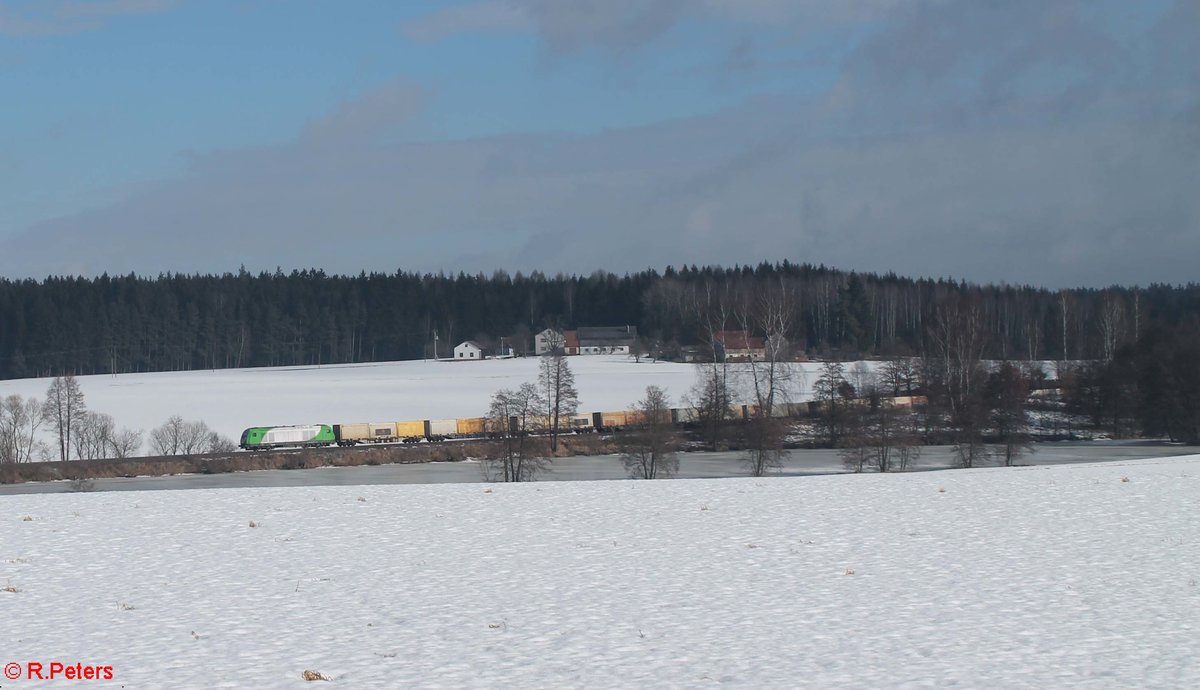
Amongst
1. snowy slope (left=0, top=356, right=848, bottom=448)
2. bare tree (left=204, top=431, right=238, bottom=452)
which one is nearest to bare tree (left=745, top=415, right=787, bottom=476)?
bare tree (left=204, top=431, right=238, bottom=452)

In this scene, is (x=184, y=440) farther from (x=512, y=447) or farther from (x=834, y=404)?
(x=834, y=404)

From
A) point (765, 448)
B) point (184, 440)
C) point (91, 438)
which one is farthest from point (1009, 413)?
point (91, 438)

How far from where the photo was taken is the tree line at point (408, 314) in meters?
142

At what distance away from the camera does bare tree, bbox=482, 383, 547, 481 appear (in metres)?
46.6

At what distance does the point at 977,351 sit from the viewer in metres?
80.8

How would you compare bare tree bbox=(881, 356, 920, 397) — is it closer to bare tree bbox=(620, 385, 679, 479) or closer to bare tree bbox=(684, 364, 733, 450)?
bare tree bbox=(684, 364, 733, 450)

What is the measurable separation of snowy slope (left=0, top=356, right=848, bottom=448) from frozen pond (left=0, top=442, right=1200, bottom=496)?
25.4m

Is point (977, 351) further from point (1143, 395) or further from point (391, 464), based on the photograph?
point (391, 464)

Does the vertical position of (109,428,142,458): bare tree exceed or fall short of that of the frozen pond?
it exceeds it

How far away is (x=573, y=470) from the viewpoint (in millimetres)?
50375

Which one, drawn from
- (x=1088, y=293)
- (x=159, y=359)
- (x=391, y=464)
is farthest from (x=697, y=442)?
(x=1088, y=293)

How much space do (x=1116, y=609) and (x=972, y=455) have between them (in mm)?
40656

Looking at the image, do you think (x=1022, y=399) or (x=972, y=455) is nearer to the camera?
(x=972, y=455)

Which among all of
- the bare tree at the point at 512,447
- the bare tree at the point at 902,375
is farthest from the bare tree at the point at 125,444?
the bare tree at the point at 902,375
